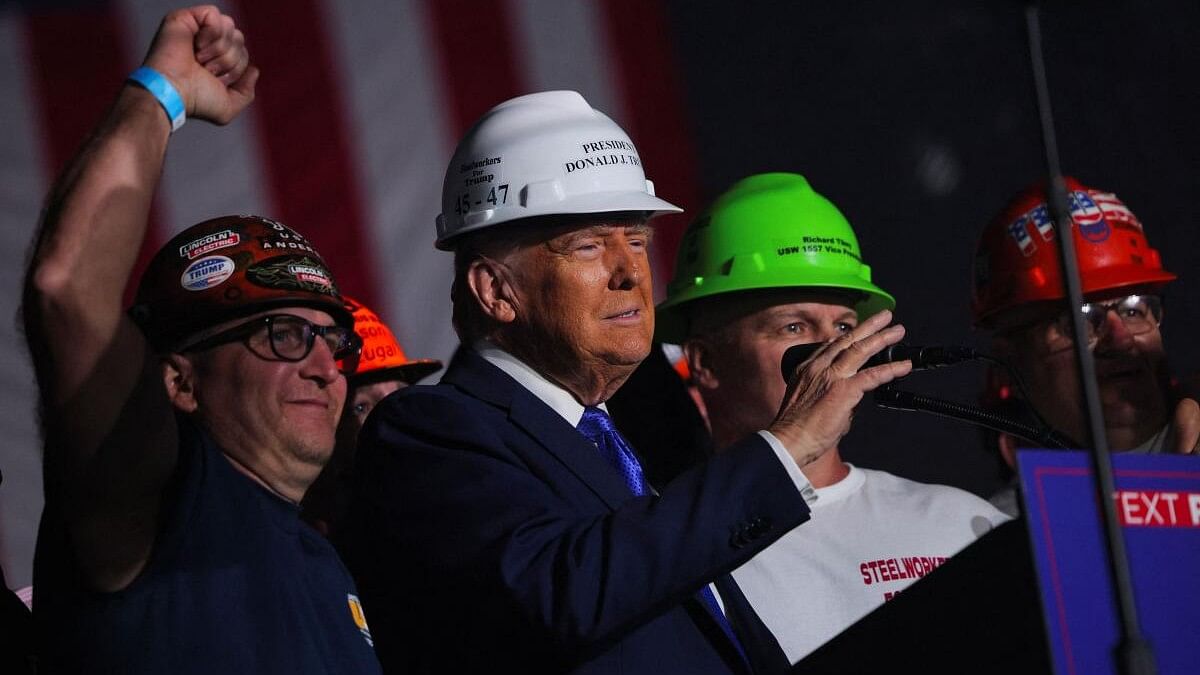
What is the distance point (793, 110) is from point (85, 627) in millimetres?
3273

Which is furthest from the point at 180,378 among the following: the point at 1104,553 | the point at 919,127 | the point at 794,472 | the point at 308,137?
the point at 919,127

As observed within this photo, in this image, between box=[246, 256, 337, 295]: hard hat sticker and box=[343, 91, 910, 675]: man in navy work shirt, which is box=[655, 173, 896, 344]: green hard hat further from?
box=[246, 256, 337, 295]: hard hat sticker

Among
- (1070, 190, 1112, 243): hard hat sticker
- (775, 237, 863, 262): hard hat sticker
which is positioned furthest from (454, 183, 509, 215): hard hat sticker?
(1070, 190, 1112, 243): hard hat sticker

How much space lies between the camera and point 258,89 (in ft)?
15.4

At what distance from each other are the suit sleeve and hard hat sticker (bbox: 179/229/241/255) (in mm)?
610

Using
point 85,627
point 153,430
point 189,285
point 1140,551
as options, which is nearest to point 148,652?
point 85,627

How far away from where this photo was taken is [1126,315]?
3.70m

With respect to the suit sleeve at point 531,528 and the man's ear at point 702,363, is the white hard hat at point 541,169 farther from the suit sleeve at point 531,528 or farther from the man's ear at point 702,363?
the man's ear at point 702,363

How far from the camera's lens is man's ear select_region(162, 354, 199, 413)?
8.75 feet

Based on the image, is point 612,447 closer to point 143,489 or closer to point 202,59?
point 143,489

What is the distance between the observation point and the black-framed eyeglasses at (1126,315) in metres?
3.66

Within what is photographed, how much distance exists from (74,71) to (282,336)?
7.27ft

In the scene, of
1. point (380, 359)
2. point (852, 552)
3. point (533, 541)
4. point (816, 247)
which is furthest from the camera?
point (380, 359)

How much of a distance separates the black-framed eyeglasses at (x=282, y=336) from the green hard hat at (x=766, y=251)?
1110mm
